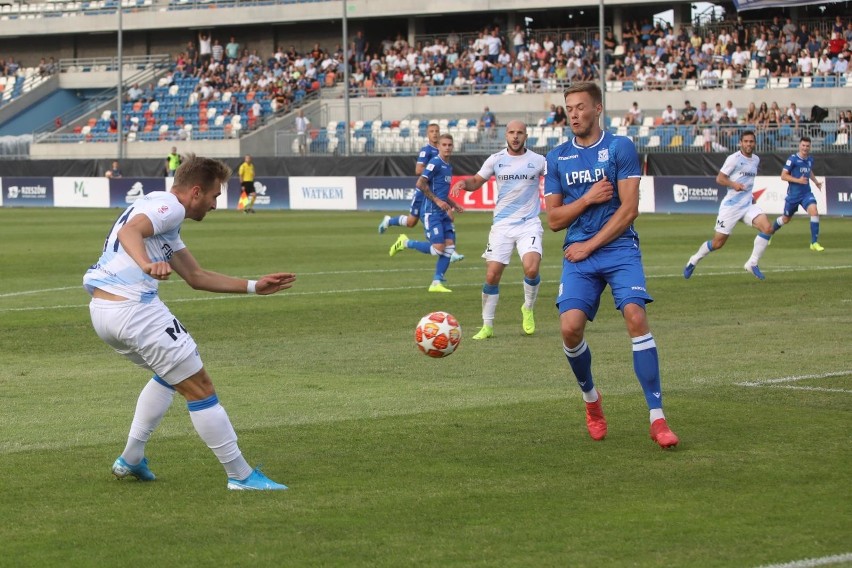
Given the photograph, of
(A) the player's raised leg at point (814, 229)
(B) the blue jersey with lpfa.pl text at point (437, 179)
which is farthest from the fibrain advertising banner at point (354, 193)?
(B) the blue jersey with lpfa.pl text at point (437, 179)

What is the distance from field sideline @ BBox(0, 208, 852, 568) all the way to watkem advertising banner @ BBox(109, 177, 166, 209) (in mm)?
32890

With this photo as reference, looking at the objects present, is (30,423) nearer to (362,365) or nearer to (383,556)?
(362,365)

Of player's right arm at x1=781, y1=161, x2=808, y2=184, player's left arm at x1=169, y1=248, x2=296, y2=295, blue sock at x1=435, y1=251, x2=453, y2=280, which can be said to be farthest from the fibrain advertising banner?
player's left arm at x1=169, y1=248, x2=296, y2=295

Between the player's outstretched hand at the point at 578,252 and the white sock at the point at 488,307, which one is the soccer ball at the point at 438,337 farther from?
the white sock at the point at 488,307

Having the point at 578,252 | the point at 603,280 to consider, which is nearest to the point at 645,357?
the point at 603,280

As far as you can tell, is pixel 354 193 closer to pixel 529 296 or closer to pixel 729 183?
pixel 729 183

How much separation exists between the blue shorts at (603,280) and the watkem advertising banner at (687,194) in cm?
3127

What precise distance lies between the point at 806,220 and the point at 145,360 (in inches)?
1261

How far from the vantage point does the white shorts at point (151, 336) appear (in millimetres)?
7316

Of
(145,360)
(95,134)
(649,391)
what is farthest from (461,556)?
(95,134)

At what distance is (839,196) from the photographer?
122ft

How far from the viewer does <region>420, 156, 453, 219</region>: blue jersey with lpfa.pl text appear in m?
20.1

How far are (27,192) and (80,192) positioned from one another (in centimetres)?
337

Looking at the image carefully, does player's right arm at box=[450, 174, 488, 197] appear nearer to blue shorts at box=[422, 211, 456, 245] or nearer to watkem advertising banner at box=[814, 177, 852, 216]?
blue shorts at box=[422, 211, 456, 245]
